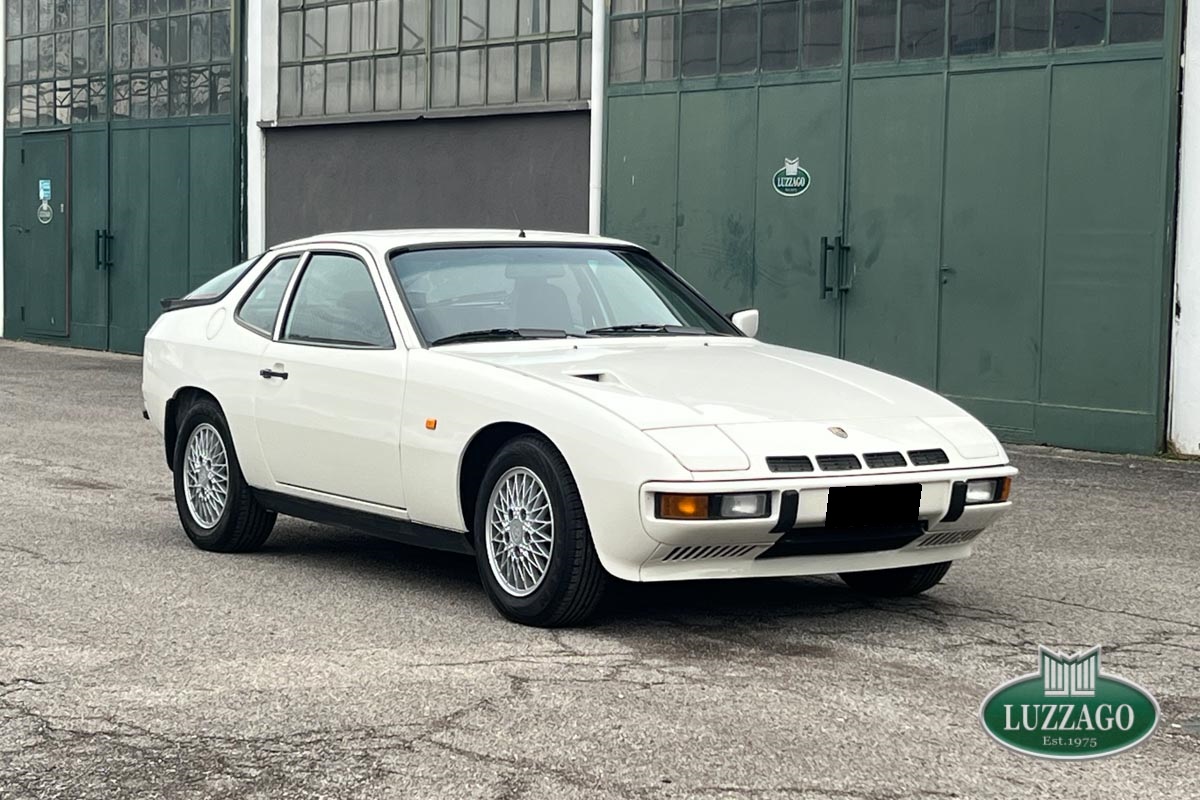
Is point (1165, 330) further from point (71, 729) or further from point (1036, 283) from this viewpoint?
point (71, 729)

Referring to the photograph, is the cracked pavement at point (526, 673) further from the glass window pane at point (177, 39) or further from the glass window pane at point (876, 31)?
the glass window pane at point (177, 39)

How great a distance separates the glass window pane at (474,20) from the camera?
19719 millimetres

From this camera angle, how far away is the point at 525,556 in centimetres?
663

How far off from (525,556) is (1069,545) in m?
3.45

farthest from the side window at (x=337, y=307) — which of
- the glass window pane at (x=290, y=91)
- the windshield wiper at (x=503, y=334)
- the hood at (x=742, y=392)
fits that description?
the glass window pane at (x=290, y=91)

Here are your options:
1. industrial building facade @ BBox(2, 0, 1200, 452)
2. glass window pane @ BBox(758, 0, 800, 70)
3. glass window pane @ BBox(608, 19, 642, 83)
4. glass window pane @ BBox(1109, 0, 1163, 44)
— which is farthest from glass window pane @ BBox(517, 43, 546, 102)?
glass window pane @ BBox(1109, 0, 1163, 44)

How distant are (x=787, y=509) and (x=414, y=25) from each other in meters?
15.2

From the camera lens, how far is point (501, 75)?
1953cm

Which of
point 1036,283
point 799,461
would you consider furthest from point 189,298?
point 1036,283

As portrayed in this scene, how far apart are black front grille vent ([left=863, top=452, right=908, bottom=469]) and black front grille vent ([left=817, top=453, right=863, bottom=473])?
5cm

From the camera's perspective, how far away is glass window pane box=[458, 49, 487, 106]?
1977 cm

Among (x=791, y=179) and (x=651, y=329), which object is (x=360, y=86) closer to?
(x=791, y=179)

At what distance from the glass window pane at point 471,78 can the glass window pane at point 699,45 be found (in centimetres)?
313

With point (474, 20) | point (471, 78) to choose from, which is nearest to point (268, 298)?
point (471, 78)
